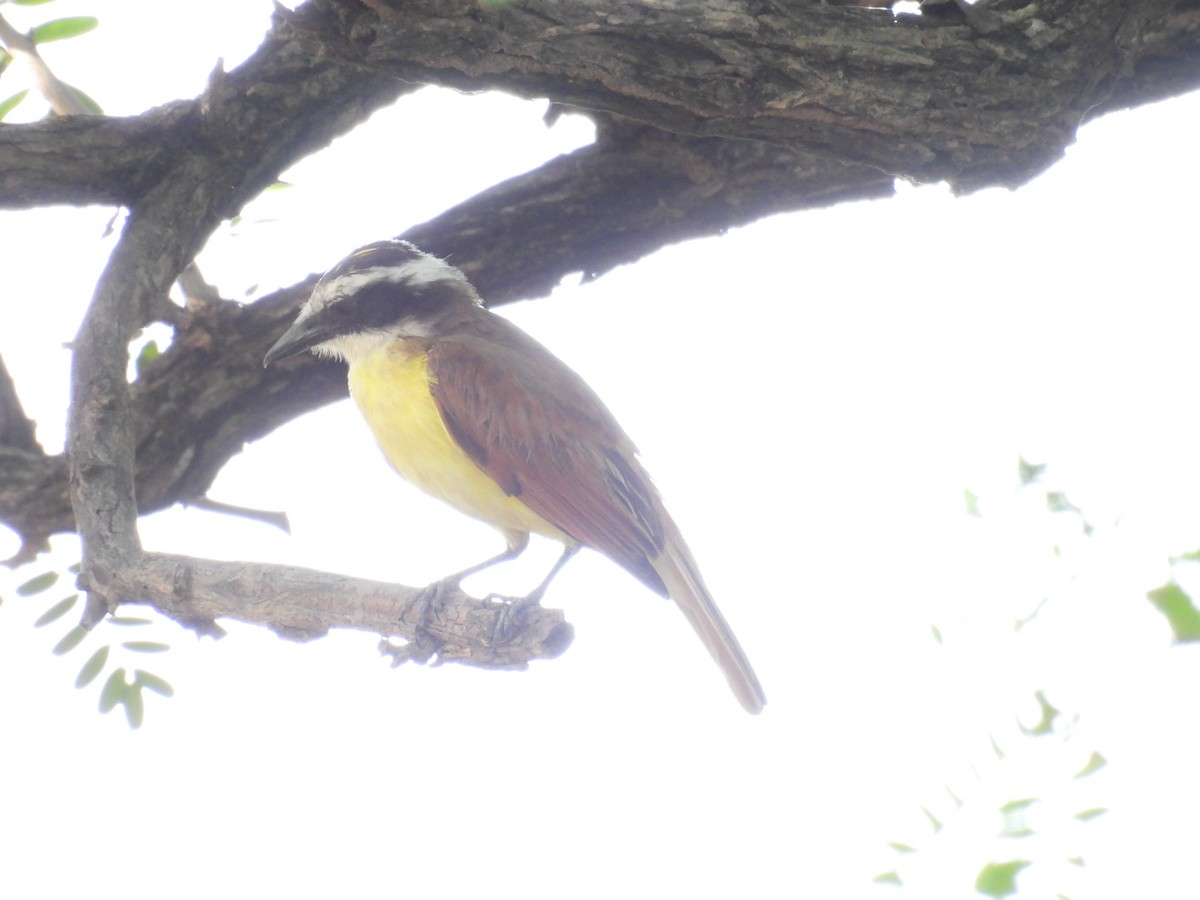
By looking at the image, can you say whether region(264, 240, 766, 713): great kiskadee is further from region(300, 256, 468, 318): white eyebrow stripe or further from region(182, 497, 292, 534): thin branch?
region(182, 497, 292, 534): thin branch

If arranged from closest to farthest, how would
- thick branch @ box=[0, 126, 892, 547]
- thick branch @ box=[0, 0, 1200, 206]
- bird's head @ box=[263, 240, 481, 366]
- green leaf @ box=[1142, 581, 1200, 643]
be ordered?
green leaf @ box=[1142, 581, 1200, 643] → thick branch @ box=[0, 0, 1200, 206] → bird's head @ box=[263, 240, 481, 366] → thick branch @ box=[0, 126, 892, 547]

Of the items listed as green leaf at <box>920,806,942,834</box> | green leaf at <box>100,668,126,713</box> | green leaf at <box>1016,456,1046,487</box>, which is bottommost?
green leaf at <box>920,806,942,834</box>

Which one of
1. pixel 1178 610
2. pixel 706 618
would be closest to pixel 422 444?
pixel 706 618

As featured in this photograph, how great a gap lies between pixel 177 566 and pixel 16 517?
1202 mm

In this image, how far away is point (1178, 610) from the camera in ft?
5.58

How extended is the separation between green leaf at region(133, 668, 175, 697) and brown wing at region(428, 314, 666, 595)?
4.36 ft

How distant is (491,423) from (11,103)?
2090 millimetres

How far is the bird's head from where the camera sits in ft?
14.4

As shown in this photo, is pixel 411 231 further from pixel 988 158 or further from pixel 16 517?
pixel 988 158

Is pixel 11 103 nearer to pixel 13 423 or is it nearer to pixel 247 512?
pixel 13 423

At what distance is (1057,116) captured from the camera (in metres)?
4.00

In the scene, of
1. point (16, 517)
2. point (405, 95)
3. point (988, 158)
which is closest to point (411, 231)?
point (405, 95)

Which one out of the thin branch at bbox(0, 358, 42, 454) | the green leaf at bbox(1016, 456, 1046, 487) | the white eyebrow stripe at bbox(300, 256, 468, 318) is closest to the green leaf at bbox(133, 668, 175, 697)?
the thin branch at bbox(0, 358, 42, 454)

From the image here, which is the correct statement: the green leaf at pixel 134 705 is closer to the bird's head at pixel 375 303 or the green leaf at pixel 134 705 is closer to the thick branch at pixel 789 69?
the bird's head at pixel 375 303
